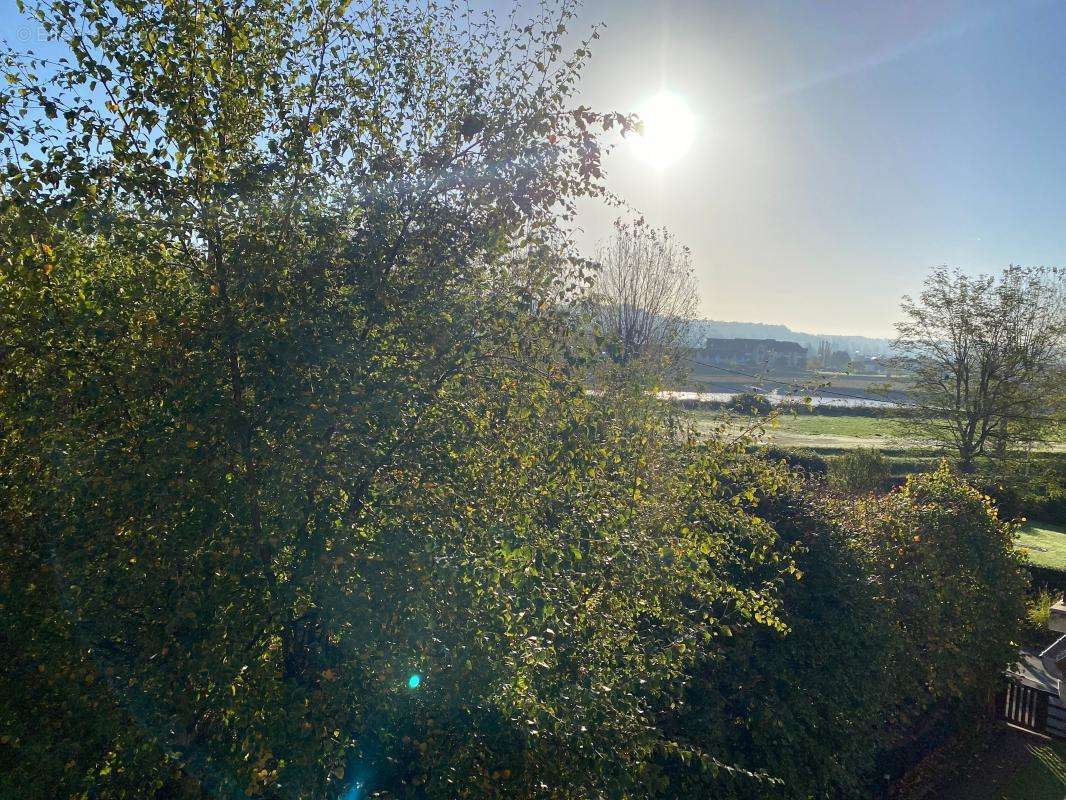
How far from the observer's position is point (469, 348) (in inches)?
156

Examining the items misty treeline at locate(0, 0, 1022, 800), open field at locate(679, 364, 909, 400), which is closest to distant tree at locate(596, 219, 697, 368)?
open field at locate(679, 364, 909, 400)

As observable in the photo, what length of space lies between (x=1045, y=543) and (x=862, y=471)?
550 centimetres

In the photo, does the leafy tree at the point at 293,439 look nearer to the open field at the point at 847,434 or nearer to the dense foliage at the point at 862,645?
the dense foliage at the point at 862,645

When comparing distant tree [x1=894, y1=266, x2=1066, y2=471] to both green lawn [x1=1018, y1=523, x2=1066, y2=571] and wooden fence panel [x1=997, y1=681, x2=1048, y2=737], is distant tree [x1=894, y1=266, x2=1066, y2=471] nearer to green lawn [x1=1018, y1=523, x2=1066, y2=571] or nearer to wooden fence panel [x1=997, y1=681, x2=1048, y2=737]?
green lawn [x1=1018, y1=523, x2=1066, y2=571]

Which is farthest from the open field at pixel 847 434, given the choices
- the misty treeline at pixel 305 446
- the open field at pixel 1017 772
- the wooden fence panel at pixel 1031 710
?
the misty treeline at pixel 305 446

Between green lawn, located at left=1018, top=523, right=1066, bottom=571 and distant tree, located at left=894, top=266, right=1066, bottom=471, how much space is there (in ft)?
9.22

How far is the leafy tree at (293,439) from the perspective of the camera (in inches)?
130

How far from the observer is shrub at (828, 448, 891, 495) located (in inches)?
787

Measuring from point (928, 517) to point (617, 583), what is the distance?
21.5ft

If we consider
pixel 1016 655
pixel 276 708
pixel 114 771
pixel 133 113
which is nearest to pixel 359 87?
pixel 133 113

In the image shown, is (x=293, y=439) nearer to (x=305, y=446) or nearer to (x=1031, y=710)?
(x=305, y=446)

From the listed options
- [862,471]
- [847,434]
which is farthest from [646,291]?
[847,434]

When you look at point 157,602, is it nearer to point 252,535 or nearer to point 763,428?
point 252,535

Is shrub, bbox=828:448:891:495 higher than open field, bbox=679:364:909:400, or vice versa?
open field, bbox=679:364:909:400
